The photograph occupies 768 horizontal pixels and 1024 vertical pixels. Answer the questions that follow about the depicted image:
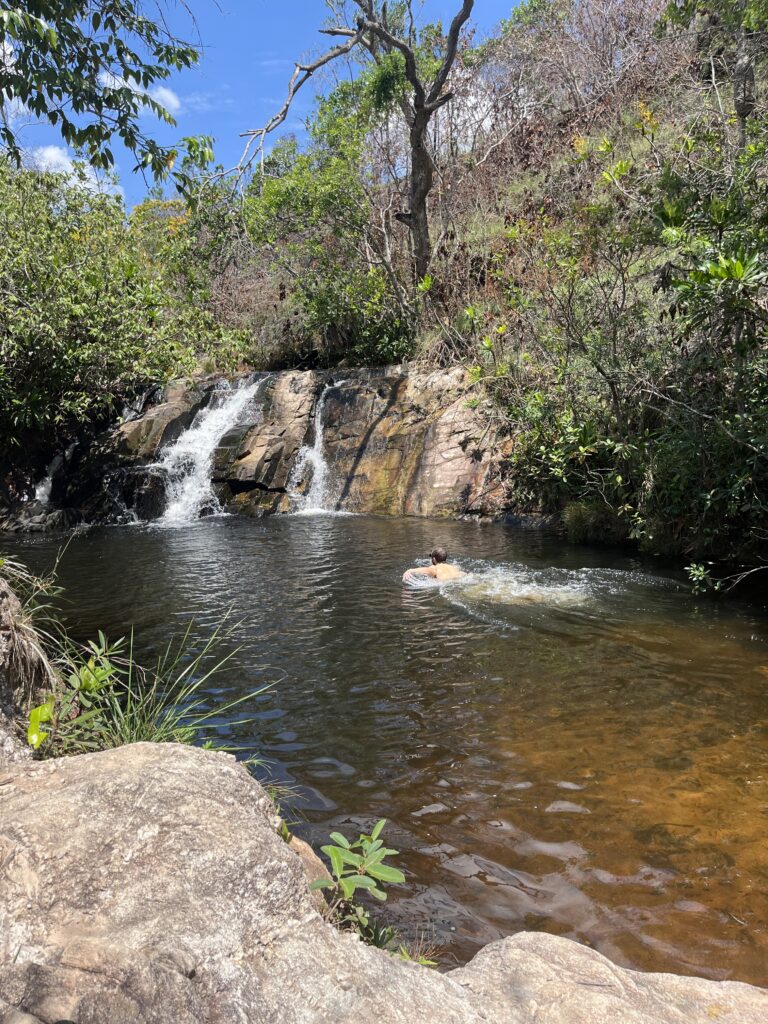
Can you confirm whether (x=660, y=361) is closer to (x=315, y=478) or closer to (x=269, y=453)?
(x=315, y=478)

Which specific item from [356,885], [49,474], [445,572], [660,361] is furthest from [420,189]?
[356,885]

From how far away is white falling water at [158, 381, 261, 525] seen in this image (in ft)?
62.2

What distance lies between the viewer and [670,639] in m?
7.30

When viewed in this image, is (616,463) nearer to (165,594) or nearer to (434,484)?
(434,484)

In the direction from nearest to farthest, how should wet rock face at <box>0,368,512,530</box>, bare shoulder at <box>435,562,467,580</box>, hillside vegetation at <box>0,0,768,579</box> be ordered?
hillside vegetation at <box>0,0,768,579</box> < bare shoulder at <box>435,562,467,580</box> < wet rock face at <box>0,368,512,530</box>

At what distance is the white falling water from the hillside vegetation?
6.45 feet

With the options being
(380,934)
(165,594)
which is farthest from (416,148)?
(380,934)

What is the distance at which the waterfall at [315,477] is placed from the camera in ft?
61.5

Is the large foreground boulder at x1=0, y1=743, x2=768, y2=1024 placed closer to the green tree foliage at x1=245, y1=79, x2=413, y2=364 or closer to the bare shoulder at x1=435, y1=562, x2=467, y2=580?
the bare shoulder at x1=435, y1=562, x2=467, y2=580

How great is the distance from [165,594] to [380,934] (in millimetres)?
7676

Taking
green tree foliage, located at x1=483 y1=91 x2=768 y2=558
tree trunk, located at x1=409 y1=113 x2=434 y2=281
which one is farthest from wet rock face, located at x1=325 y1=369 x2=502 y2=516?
tree trunk, located at x1=409 y1=113 x2=434 y2=281

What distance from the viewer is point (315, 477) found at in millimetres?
19219

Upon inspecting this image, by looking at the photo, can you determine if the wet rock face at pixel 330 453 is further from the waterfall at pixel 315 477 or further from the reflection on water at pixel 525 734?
the reflection on water at pixel 525 734

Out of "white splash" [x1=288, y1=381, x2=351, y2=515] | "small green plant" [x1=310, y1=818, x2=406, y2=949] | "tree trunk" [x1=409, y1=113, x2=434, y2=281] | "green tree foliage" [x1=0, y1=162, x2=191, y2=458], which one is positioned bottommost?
"small green plant" [x1=310, y1=818, x2=406, y2=949]
